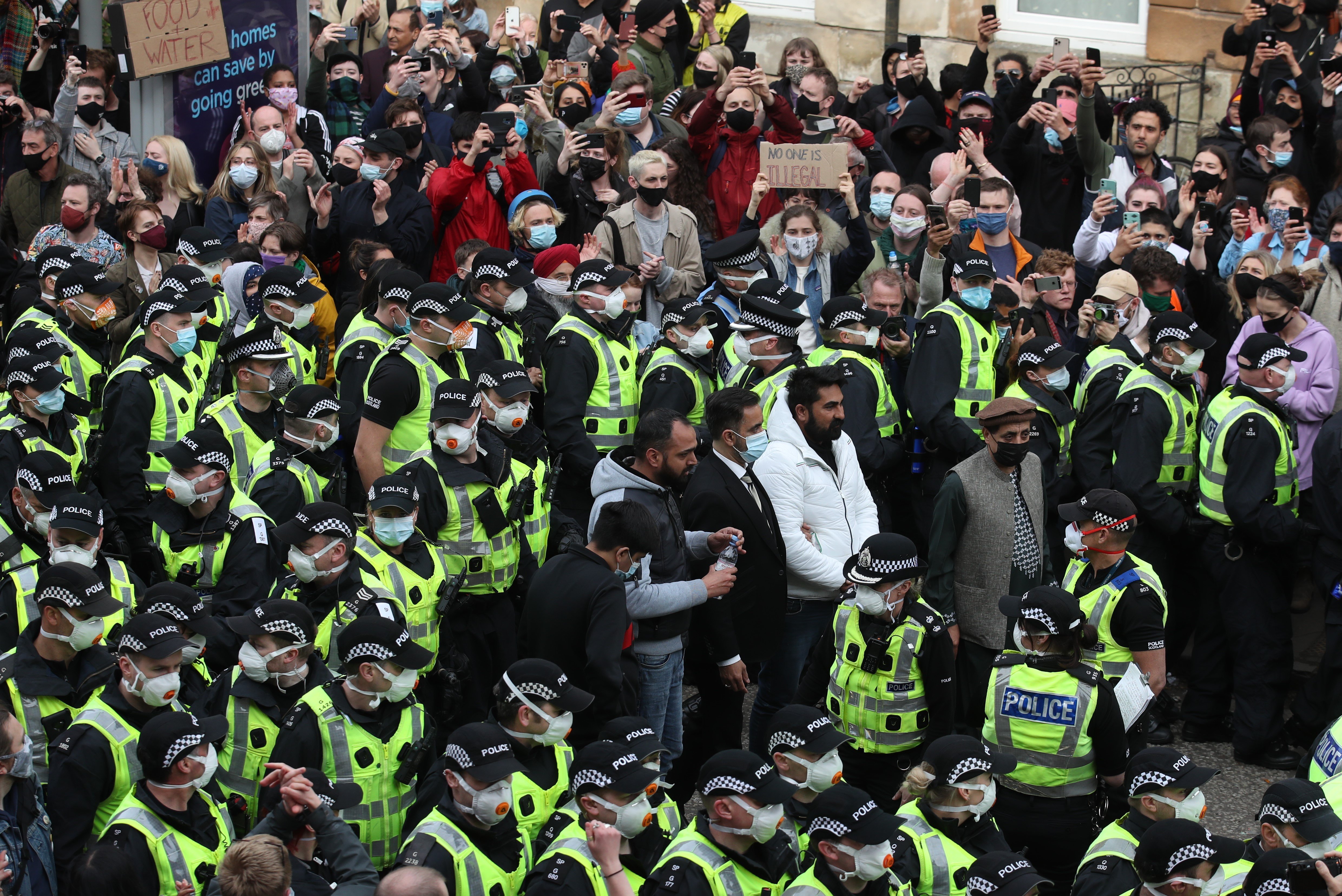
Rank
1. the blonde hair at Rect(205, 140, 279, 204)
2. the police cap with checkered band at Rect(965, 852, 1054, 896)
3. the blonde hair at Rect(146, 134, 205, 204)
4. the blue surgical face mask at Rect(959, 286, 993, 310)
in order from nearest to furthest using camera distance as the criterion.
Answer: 1. the police cap with checkered band at Rect(965, 852, 1054, 896)
2. the blue surgical face mask at Rect(959, 286, 993, 310)
3. the blonde hair at Rect(205, 140, 279, 204)
4. the blonde hair at Rect(146, 134, 205, 204)

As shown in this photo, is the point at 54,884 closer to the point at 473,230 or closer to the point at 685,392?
the point at 685,392

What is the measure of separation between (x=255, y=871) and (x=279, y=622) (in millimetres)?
1585

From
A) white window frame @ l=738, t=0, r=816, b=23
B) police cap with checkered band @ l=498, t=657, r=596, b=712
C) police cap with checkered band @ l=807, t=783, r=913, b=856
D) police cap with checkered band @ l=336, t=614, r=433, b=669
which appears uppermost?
white window frame @ l=738, t=0, r=816, b=23

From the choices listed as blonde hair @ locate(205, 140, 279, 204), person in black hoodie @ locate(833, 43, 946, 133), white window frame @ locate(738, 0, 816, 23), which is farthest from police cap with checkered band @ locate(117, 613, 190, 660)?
white window frame @ locate(738, 0, 816, 23)

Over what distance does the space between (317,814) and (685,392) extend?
13.4 feet

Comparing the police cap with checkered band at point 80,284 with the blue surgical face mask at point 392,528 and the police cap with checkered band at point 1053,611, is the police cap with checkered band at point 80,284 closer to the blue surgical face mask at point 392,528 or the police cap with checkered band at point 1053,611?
the blue surgical face mask at point 392,528

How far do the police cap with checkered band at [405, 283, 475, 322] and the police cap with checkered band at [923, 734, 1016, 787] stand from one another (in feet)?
12.1

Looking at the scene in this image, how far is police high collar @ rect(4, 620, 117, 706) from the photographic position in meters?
6.11

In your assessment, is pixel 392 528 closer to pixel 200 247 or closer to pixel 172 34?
pixel 200 247

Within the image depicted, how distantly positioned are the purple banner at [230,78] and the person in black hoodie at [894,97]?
197 inches

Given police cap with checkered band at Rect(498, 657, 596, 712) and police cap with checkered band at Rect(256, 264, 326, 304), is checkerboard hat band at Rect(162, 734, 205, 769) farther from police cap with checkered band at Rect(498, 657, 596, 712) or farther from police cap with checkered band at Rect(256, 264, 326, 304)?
police cap with checkered band at Rect(256, 264, 326, 304)

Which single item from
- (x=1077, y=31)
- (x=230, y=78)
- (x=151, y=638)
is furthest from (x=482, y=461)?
(x=1077, y=31)

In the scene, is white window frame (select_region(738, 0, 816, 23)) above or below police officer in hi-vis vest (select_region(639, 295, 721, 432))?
above

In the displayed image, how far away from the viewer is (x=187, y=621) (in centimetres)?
621
